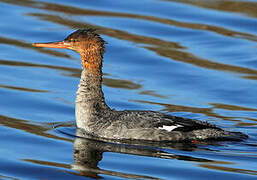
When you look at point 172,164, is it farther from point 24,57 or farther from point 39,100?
point 24,57

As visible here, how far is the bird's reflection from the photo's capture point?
9.77m

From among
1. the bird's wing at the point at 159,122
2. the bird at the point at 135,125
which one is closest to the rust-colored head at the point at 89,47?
the bird at the point at 135,125

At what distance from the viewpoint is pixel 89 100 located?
11.7 metres

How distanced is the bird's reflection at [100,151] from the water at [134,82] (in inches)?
0.7

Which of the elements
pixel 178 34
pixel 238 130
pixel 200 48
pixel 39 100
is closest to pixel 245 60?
pixel 200 48

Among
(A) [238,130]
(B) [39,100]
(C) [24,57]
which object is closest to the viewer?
(A) [238,130]

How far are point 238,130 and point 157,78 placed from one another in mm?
3727

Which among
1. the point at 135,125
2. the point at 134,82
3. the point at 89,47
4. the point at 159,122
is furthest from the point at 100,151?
the point at 134,82

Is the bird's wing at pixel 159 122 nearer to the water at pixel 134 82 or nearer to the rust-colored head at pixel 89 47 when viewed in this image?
the water at pixel 134 82

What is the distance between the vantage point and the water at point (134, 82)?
1006 centimetres

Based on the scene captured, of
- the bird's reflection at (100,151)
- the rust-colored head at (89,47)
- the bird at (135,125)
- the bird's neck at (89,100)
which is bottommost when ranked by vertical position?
the bird's reflection at (100,151)

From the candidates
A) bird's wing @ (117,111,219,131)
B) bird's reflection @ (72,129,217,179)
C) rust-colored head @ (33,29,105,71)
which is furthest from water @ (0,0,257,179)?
rust-colored head @ (33,29,105,71)

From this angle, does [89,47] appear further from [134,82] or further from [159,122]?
[134,82]

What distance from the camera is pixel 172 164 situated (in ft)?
32.9
